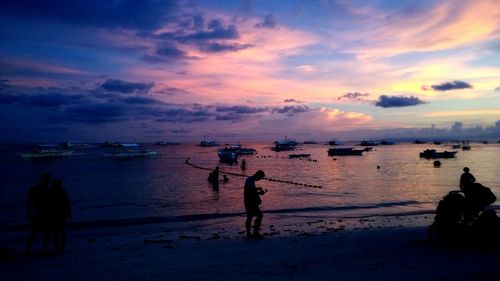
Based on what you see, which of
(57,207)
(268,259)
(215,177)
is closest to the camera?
(268,259)

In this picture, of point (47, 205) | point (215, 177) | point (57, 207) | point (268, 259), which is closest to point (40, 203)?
point (47, 205)

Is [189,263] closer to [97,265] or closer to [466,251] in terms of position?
[97,265]

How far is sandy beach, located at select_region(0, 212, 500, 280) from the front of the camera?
28.3ft

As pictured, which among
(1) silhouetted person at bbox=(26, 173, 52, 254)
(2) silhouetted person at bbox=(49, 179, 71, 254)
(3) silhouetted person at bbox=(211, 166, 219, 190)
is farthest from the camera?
(3) silhouetted person at bbox=(211, 166, 219, 190)

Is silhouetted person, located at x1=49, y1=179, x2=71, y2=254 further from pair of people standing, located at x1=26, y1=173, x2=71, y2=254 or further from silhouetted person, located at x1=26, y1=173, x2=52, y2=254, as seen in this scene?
silhouetted person, located at x1=26, y1=173, x2=52, y2=254

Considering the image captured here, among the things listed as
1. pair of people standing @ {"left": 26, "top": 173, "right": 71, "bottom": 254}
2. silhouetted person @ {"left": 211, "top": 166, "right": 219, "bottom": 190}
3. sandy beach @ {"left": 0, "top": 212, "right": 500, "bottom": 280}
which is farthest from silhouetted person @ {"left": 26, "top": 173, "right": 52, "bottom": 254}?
silhouetted person @ {"left": 211, "top": 166, "right": 219, "bottom": 190}

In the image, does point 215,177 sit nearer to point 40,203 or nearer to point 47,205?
point 47,205

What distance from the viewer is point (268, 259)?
10.0 metres

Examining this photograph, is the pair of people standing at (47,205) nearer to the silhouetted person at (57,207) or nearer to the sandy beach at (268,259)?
the silhouetted person at (57,207)

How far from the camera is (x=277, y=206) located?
2480cm

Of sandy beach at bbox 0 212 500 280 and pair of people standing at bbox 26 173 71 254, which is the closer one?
sandy beach at bbox 0 212 500 280

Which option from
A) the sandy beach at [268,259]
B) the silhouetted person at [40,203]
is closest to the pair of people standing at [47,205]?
the silhouetted person at [40,203]

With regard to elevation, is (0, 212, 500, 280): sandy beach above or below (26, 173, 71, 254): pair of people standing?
below

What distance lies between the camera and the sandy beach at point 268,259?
28.3ft
